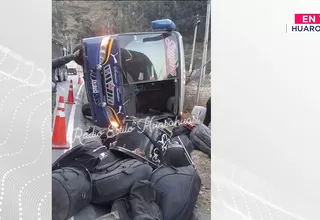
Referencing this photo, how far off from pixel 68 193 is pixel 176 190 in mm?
443

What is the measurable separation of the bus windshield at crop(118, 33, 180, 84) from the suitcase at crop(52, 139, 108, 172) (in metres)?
0.29

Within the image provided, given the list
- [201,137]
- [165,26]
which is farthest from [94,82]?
[201,137]

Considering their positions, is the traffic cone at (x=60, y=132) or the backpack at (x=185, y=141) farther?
the backpack at (x=185, y=141)

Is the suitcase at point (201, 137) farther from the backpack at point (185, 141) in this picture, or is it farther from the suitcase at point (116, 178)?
the suitcase at point (116, 178)

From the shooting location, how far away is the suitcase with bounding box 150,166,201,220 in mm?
2006

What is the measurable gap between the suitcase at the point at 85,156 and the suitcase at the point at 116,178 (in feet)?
0.13

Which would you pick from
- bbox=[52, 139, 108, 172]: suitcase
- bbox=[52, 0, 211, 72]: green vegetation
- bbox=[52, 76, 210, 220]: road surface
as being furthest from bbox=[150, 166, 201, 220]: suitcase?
bbox=[52, 0, 211, 72]: green vegetation

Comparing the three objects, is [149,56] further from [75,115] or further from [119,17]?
[75,115]
